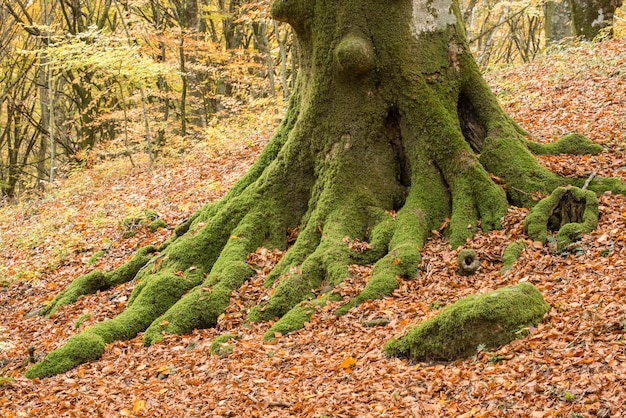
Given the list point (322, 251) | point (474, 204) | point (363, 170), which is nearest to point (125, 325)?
point (322, 251)

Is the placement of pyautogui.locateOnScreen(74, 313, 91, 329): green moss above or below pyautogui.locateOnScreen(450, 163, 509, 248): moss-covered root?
below

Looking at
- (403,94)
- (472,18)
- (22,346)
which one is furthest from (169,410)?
(472,18)

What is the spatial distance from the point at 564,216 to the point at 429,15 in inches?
130

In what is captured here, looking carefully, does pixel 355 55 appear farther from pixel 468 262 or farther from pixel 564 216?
pixel 564 216

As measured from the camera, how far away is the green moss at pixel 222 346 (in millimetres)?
6465

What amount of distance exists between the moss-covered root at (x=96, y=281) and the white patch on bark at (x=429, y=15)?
19.4ft

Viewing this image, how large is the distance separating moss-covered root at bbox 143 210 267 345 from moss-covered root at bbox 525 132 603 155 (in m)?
4.17

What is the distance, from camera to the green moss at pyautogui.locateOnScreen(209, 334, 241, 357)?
6.46 m

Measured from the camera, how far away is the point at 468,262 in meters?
6.71

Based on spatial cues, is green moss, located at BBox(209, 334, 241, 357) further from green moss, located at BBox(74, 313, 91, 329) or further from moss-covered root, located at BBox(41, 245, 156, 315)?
moss-covered root, located at BBox(41, 245, 156, 315)

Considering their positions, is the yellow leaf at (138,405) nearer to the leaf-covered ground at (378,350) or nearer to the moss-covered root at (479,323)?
the leaf-covered ground at (378,350)

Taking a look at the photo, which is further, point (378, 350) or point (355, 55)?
point (355, 55)

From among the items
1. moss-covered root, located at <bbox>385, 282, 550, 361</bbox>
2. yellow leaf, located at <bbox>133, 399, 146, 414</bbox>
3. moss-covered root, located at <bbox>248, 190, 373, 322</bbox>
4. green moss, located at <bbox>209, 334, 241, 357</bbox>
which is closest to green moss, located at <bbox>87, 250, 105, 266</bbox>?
moss-covered root, located at <bbox>248, 190, 373, 322</bbox>

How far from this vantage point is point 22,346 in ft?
27.6
